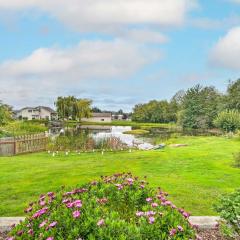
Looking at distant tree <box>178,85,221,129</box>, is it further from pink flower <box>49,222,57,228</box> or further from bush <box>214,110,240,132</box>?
pink flower <box>49,222,57,228</box>

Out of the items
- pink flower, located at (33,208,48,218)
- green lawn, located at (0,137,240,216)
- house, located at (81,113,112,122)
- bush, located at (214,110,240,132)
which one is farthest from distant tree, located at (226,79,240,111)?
house, located at (81,113,112,122)

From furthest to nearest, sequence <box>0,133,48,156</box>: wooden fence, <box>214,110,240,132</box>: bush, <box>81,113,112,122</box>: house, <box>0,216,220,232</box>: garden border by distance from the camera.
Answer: <box>81,113,112,122</box>: house
<box>214,110,240,132</box>: bush
<box>0,133,48,156</box>: wooden fence
<box>0,216,220,232</box>: garden border

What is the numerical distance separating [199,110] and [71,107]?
38301mm

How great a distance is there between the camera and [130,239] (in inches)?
149

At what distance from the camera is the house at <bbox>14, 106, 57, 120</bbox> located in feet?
414

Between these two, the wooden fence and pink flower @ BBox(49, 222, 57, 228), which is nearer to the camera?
pink flower @ BBox(49, 222, 57, 228)

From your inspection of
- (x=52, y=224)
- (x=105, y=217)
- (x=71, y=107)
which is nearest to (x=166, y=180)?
(x=105, y=217)

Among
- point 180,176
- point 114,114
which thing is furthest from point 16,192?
point 114,114

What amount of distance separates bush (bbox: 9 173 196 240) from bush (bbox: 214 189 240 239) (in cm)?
114

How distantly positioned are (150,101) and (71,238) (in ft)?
363

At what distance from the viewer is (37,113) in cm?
12656

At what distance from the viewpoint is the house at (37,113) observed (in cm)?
12631

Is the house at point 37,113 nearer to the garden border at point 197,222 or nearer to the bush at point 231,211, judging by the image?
the garden border at point 197,222

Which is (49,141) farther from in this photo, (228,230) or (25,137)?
(228,230)
